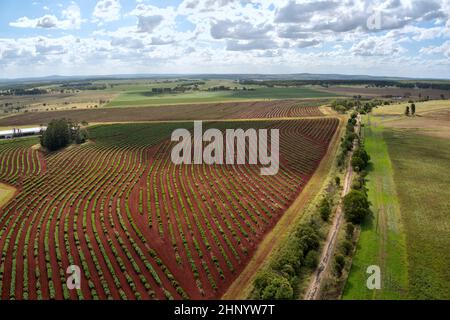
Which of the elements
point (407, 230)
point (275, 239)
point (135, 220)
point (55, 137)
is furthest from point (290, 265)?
point (55, 137)

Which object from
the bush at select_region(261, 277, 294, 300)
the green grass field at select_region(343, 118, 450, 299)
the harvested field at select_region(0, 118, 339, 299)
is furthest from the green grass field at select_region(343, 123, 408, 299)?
the harvested field at select_region(0, 118, 339, 299)

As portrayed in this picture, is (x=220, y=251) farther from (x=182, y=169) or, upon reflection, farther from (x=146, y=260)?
(x=182, y=169)

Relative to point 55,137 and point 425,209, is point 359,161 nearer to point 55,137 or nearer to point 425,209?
point 425,209

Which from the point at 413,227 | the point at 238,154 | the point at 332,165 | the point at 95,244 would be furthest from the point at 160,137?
the point at 413,227

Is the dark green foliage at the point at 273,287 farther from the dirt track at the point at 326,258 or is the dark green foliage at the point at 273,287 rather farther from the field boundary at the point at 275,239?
the dirt track at the point at 326,258

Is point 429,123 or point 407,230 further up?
point 429,123

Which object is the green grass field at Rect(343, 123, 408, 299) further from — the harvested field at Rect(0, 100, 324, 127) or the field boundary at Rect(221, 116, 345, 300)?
the harvested field at Rect(0, 100, 324, 127)
